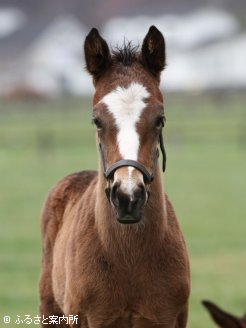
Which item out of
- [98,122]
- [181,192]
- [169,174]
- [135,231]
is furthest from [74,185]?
[169,174]

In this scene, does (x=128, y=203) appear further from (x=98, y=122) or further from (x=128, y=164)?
(x=98, y=122)

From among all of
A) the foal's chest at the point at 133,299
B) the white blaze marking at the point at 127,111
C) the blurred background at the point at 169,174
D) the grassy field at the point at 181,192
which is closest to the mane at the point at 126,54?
the blurred background at the point at 169,174

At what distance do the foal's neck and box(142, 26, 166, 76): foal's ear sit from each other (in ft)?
2.12

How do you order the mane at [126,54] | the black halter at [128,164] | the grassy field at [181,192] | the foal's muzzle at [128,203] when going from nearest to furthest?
the foal's muzzle at [128,203], the black halter at [128,164], the mane at [126,54], the grassy field at [181,192]

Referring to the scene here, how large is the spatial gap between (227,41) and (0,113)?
8711 cm

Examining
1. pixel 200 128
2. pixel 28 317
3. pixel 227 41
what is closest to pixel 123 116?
pixel 28 317

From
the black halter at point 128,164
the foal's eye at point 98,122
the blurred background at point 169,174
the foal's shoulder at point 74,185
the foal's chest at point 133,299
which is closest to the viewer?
the black halter at point 128,164

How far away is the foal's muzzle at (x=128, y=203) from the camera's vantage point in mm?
5410

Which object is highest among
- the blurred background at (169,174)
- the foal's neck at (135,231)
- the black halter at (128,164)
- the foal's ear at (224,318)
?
the blurred background at (169,174)

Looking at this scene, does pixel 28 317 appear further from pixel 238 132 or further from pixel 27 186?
pixel 238 132

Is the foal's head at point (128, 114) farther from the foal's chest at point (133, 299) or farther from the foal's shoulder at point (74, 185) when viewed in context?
the foal's shoulder at point (74, 185)

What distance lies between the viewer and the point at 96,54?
20.3ft

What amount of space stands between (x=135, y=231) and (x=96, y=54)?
1101mm

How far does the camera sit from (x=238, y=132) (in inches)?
1903
